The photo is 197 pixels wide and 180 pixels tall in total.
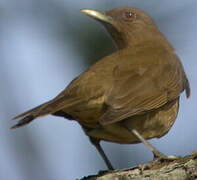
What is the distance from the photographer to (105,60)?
23.7 feet

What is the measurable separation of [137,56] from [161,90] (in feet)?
1.96

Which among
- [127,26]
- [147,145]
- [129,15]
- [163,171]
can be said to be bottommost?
[163,171]

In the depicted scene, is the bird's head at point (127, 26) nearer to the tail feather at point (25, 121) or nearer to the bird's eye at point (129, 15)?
the bird's eye at point (129, 15)

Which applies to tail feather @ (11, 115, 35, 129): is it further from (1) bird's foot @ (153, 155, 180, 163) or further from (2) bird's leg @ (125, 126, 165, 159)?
(1) bird's foot @ (153, 155, 180, 163)

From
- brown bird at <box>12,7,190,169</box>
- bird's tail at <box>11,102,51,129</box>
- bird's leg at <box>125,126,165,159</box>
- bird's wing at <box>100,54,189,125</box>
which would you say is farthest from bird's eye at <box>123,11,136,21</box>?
bird's tail at <box>11,102,51,129</box>

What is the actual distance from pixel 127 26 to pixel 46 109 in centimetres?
249

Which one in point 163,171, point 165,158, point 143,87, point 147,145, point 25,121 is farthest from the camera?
point 143,87

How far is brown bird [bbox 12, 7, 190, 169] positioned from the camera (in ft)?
20.9

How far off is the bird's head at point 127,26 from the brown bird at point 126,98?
35 centimetres

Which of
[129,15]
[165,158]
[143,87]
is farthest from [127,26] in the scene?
[165,158]

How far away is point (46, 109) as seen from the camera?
6.22 metres

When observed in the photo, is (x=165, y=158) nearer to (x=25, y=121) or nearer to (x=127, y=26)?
(x=25, y=121)

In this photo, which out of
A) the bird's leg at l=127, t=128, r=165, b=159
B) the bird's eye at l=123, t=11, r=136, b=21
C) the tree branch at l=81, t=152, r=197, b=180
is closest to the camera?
the tree branch at l=81, t=152, r=197, b=180

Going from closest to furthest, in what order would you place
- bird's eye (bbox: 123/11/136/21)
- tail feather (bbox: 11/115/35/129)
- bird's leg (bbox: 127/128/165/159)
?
1. tail feather (bbox: 11/115/35/129)
2. bird's leg (bbox: 127/128/165/159)
3. bird's eye (bbox: 123/11/136/21)
